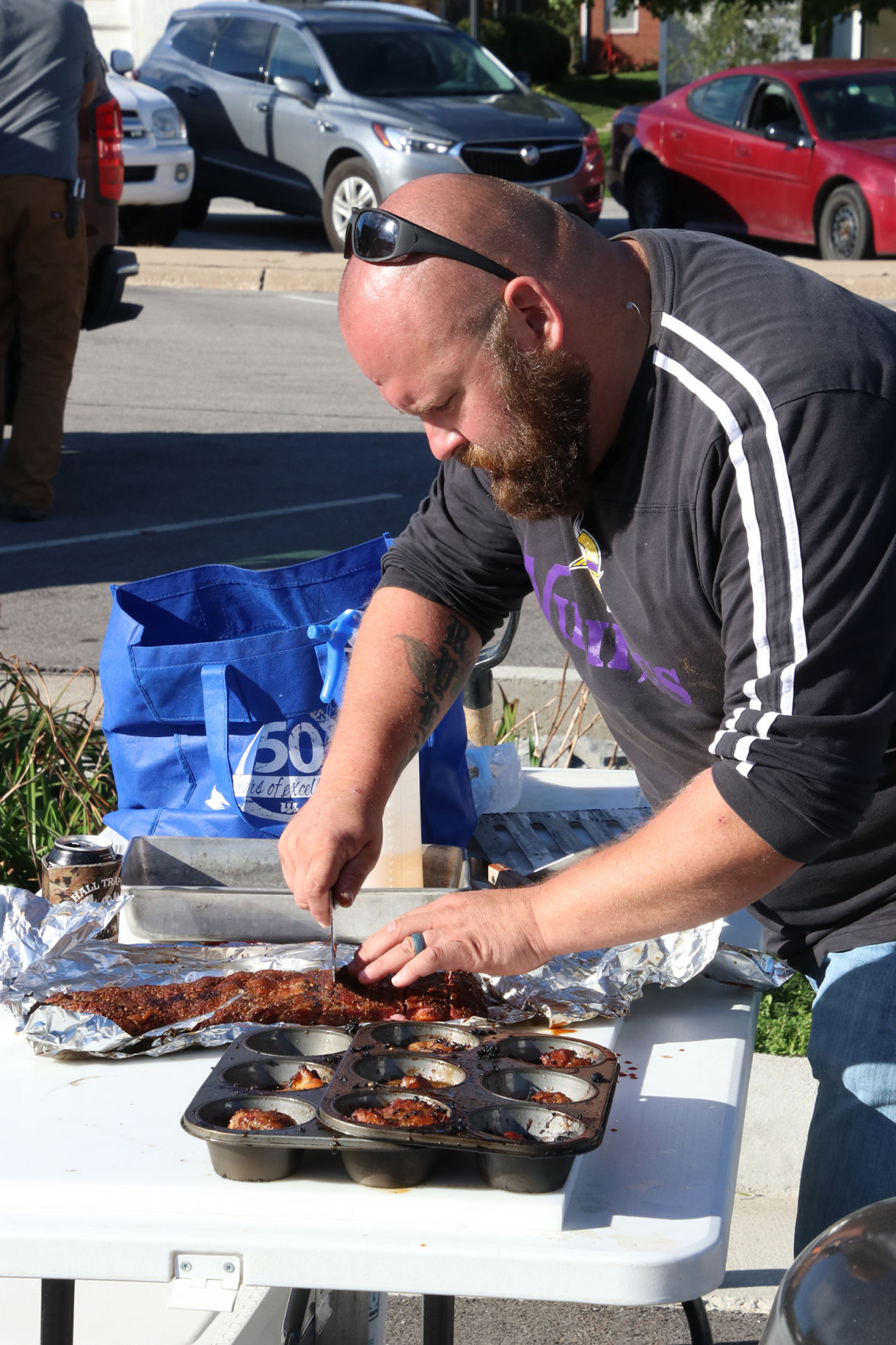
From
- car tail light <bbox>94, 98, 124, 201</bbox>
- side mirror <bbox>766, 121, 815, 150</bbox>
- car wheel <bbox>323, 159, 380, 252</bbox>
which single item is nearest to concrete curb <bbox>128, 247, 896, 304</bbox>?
car wheel <bbox>323, 159, 380, 252</bbox>

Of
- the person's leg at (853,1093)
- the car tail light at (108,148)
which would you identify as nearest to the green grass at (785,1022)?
the person's leg at (853,1093)

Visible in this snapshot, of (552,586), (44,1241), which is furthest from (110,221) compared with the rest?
A: (44,1241)

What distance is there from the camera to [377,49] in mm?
13273

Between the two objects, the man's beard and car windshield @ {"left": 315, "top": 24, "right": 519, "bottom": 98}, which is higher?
car windshield @ {"left": 315, "top": 24, "right": 519, "bottom": 98}

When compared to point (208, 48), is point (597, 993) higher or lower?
lower

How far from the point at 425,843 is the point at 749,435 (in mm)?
1029

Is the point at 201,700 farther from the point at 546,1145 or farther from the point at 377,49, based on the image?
the point at 377,49

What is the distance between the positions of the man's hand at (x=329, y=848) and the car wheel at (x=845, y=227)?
12.1 metres

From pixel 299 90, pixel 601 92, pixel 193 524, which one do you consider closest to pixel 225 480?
pixel 193 524

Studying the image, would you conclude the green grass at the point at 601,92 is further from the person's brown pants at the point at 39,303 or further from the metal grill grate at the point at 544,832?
the metal grill grate at the point at 544,832

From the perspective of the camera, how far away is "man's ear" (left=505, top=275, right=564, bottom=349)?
1777 mm

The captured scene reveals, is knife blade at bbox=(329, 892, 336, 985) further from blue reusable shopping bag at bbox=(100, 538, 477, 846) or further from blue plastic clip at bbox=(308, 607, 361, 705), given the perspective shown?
blue plastic clip at bbox=(308, 607, 361, 705)

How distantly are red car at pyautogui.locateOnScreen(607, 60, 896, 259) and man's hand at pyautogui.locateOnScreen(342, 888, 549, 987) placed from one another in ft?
39.8

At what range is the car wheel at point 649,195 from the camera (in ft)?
48.8
